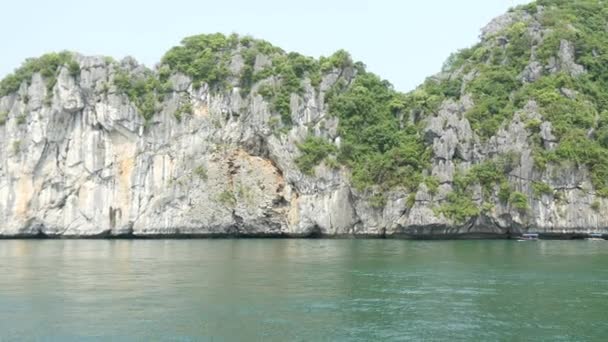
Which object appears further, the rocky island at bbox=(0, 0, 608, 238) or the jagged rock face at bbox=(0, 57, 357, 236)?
the jagged rock face at bbox=(0, 57, 357, 236)

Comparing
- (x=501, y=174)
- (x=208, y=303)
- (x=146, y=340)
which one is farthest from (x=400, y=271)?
(x=501, y=174)

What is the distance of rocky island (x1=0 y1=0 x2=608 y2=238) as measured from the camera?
61.5m

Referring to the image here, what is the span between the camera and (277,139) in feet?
217

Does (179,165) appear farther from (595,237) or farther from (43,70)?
(595,237)

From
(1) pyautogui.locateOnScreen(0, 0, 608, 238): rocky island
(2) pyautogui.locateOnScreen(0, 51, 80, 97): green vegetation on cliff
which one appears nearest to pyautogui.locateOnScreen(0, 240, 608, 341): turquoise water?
(1) pyautogui.locateOnScreen(0, 0, 608, 238): rocky island

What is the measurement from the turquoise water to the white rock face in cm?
2315

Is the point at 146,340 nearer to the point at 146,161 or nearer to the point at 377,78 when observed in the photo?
the point at 146,161

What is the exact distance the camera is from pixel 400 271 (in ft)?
107

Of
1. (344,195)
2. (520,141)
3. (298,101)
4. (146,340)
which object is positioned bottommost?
(146,340)

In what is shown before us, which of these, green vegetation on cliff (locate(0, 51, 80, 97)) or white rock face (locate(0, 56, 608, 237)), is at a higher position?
green vegetation on cliff (locate(0, 51, 80, 97))

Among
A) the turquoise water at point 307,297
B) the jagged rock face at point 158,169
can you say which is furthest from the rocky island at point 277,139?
the turquoise water at point 307,297

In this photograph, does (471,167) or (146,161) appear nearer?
(471,167)

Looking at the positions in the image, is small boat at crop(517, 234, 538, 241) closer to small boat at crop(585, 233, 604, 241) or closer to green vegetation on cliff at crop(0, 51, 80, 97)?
small boat at crop(585, 233, 604, 241)

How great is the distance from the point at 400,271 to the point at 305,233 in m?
32.3
